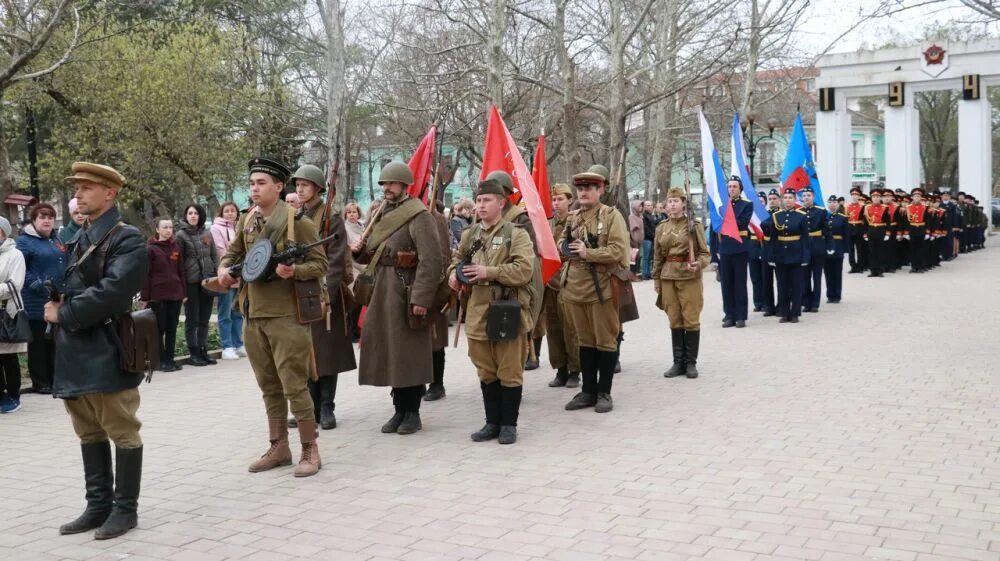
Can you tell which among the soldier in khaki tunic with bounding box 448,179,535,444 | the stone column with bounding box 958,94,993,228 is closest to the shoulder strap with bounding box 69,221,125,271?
the soldier in khaki tunic with bounding box 448,179,535,444

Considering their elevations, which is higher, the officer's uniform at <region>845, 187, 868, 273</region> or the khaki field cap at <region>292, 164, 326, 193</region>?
the khaki field cap at <region>292, 164, 326, 193</region>

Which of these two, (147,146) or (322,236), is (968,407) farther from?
(147,146)

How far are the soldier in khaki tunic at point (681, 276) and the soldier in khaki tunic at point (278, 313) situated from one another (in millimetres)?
4937

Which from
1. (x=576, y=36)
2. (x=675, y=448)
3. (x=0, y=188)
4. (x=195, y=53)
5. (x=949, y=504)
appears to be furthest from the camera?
(x=195, y=53)

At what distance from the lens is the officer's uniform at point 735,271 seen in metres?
14.4

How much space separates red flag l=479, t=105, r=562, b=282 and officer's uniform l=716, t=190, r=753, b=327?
5.94 m

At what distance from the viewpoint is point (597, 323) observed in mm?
8680

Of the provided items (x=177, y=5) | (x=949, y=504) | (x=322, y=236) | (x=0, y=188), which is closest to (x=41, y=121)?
(x=177, y=5)

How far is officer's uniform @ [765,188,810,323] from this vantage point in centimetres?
1534

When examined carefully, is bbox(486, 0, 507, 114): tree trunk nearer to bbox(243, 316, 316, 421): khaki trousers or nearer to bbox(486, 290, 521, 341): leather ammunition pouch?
bbox(486, 290, 521, 341): leather ammunition pouch

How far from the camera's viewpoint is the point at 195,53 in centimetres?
2795

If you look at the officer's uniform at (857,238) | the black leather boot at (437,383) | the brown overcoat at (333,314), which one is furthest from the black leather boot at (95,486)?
the officer's uniform at (857,238)

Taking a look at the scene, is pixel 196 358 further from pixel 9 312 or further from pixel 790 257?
pixel 790 257

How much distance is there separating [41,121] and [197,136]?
6387 mm
